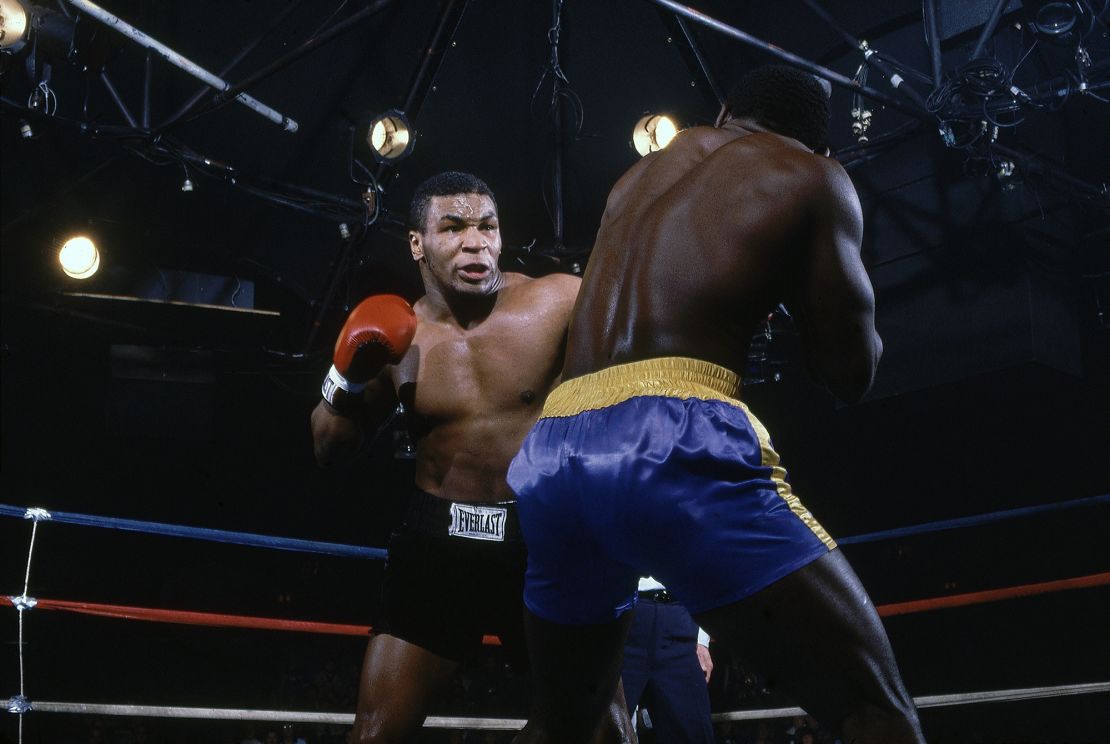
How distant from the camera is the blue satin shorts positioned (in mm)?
1439

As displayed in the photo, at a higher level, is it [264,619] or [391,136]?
[391,136]

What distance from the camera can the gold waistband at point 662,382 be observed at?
1555mm

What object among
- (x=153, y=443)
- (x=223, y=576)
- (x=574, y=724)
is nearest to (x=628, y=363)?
(x=574, y=724)

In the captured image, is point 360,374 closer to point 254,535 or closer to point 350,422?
point 350,422

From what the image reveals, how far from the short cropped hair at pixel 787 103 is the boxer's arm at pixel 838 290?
21 centimetres

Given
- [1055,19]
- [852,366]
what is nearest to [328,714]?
[852,366]

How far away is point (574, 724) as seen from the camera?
1.74 meters

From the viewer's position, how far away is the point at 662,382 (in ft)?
5.13

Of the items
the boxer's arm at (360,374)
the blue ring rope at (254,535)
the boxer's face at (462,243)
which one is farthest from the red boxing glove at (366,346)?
the blue ring rope at (254,535)

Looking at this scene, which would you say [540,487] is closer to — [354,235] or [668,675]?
[668,675]

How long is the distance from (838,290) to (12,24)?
142 inches

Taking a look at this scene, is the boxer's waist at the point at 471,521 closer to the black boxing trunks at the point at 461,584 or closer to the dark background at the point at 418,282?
the black boxing trunks at the point at 461,584

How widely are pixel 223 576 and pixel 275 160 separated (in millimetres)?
3874

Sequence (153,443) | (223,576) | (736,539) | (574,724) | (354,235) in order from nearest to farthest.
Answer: (736,539) → (574,724) → (354,235) → (153,443) → (223,576)
